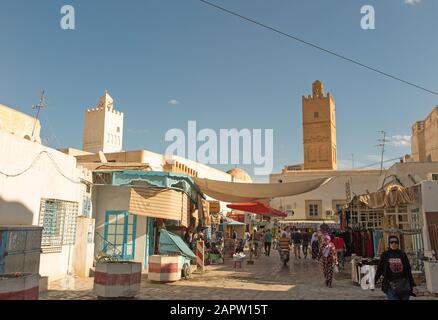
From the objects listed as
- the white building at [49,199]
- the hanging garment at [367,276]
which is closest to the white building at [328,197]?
the hanging garment at [367,276]

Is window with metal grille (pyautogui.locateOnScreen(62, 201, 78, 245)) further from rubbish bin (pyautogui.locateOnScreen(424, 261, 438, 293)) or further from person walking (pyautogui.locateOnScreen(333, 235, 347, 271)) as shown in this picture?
rubbish bin (pyautogui.locateOnScreen(424, 261, 438, 293))

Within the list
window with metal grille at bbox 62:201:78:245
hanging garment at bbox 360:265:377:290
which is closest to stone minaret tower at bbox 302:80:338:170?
hanging garment at bbox 360:265:377:290

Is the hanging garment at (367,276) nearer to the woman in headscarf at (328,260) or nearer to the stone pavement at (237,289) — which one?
→ the stone pavement at (237,289)

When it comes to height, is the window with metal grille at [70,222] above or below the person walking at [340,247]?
above

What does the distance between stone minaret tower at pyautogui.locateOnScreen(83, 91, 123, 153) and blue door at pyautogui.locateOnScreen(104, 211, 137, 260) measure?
138 feet

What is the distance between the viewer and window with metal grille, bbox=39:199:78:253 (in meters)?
9.59

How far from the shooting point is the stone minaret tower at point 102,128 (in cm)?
5316

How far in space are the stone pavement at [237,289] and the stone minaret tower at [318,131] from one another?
46.8 meters

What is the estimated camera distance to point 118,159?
30.2 m

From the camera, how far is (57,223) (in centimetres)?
1020
